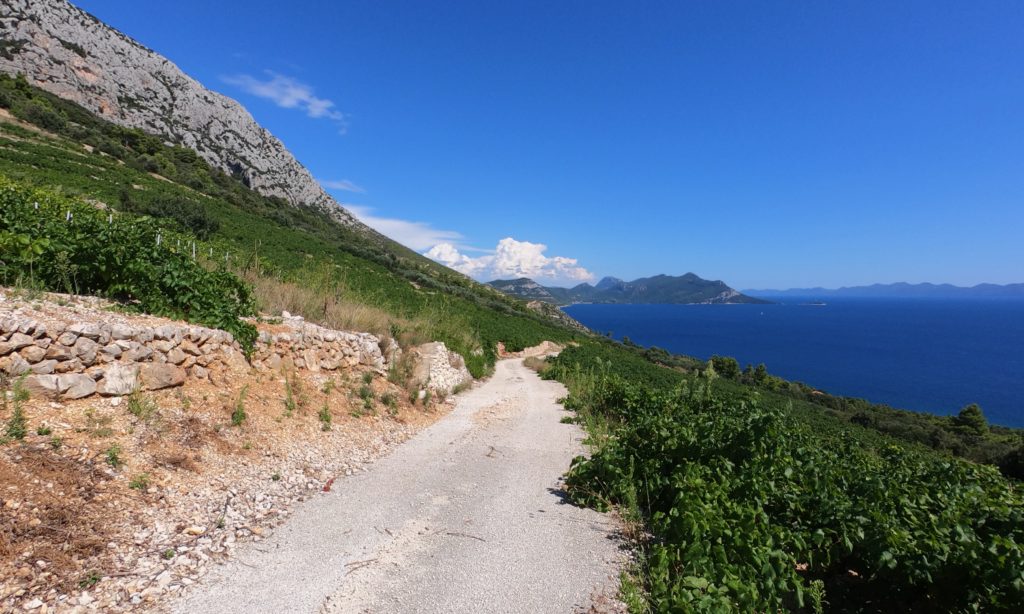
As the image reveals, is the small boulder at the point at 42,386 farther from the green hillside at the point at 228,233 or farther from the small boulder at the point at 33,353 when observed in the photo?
the green hillside at the point at 228,233

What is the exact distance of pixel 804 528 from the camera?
3.97 m

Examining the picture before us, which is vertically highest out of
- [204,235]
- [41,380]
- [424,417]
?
[204,235]

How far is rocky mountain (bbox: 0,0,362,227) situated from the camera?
58.7m

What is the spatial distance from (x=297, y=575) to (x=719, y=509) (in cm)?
400

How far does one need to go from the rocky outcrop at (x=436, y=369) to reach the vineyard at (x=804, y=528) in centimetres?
759

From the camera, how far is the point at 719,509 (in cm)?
406

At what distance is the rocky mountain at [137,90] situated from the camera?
193 feet

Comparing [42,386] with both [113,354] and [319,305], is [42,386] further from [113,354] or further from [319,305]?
[319,305]

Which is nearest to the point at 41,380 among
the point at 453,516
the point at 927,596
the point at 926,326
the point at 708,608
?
the point at 453,516

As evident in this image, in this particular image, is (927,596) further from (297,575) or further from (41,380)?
(41,380)

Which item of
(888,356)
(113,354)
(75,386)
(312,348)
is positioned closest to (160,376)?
(113,354)

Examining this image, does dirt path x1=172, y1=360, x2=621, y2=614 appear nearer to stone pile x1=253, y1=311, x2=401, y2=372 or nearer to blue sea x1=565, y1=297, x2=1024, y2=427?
stone pile x1=253, y1=311, x2=401, y2=372

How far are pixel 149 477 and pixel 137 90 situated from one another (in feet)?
316

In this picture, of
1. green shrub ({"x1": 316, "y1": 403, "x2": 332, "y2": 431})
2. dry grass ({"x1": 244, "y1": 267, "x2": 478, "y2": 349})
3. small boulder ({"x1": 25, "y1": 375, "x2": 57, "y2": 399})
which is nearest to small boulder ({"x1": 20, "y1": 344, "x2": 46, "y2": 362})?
small boulder ({"x1": 25, "y1": 375, "x2": 57, "y2": 399})
